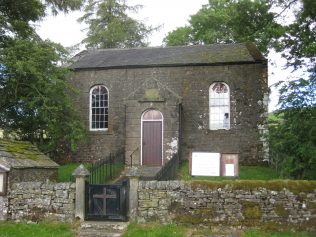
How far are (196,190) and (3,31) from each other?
12.3 meters

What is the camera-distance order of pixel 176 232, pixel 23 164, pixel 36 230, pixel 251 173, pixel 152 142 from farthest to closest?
pixel 152 142, pixel 251 173, pixel 23 164, pixel 36 230, pixel 176 232

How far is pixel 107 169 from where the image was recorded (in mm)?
19734

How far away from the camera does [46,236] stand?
36.6 feet

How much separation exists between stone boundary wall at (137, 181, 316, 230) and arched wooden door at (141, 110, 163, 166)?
31.7ft

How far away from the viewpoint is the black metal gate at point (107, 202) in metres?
12.1

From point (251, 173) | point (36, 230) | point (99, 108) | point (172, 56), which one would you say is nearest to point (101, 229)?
point (36, 230)

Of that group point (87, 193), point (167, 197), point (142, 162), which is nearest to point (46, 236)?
point (87, 193)

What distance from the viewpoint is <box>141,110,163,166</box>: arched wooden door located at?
21.7m

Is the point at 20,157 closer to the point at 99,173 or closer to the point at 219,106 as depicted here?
the point at 99,173

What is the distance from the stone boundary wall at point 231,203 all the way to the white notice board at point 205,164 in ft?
7.98

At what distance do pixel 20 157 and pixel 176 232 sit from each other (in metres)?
5.51

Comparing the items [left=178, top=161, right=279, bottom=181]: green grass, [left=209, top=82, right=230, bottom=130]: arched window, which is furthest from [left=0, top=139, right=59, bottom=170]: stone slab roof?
[left=209, top=82, right=230, bottom=130]: arched window

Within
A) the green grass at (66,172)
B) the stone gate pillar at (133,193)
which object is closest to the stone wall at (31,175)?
the stone gate pillar at (133,193)

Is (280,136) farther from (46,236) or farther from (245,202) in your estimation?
(46,236)
